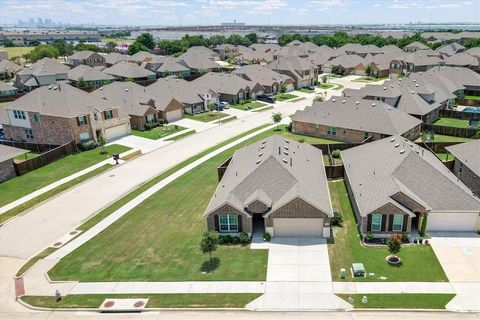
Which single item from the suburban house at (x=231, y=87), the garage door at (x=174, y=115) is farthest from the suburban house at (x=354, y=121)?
the suburban house at (x=231, y=87)

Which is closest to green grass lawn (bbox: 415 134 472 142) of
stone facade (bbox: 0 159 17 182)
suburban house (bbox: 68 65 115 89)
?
stone facade (bbox: 0 159 17 182)

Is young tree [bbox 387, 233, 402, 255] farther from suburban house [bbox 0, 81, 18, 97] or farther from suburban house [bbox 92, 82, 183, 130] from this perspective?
suburban house [bbox 0, 81, 18, 97]

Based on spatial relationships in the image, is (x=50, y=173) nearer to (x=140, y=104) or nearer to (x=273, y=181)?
(x=140, y=104)

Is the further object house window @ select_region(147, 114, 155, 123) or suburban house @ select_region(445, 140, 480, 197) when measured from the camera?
house window @ select_region(147, 114, 155, 123)

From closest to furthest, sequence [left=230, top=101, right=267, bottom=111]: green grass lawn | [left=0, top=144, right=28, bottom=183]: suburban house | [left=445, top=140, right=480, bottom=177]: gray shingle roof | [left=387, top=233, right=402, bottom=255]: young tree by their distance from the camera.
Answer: [left=387, top=233, right=402, bottom=255]: young tree → [left=445, top=140, right=480, bottom=177]: gray shingle roof → [left=0, top=144, right=28, bottom=183]: suburban house → [left=230, top=101, right=267, bottom=111]: green grass lawn

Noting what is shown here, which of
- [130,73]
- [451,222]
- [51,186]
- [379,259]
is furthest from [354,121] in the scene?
[130,73]

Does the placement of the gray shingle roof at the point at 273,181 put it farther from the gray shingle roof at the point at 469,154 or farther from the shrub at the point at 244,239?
the gray shingle roof at the point at 469,154
